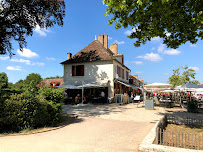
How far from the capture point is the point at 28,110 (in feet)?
19.7

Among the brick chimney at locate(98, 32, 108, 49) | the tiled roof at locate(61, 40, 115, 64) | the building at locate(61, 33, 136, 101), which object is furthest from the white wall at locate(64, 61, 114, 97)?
the brick chimney at locate(98, 32, 108, 49)

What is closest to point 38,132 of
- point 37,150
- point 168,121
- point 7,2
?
point 37,150

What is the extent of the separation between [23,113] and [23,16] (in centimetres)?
992

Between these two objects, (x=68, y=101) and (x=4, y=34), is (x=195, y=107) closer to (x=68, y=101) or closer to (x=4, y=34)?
(x=68, y=101)

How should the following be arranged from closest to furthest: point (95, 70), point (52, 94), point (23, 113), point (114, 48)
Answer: point (23, 113) → point (52, 94) → point (95, 70) → point (114, 48)

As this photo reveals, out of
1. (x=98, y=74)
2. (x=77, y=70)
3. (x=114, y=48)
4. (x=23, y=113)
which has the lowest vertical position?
(x=23, y=113)

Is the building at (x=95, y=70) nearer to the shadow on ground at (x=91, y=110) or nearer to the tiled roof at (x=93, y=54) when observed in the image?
the tiled roof at (x=93, y=54)

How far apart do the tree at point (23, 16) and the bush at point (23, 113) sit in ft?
28.2

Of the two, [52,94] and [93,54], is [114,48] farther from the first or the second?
[52,94]

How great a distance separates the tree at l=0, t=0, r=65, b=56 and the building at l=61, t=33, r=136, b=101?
7.44m

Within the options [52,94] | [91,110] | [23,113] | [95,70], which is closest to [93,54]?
[95,70]

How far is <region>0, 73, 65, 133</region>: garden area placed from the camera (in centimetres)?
567

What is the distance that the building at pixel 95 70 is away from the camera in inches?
727

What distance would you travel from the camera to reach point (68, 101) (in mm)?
17750
